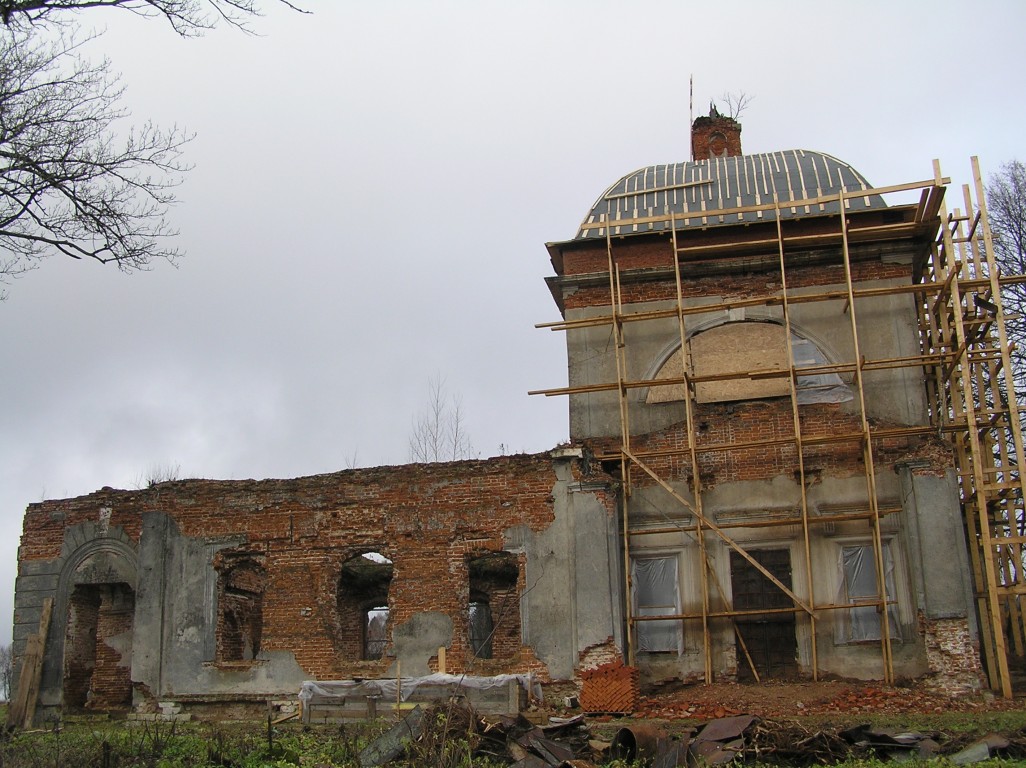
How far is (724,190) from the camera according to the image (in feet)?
66.5

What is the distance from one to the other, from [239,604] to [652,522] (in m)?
7.38

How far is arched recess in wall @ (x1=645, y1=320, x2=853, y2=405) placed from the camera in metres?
18.2

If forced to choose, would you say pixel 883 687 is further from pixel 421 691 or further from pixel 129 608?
pixel 129 608

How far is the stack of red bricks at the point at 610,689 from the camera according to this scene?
15.8 metres

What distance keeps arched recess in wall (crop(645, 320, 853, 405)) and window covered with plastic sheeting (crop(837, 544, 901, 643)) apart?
103 inches

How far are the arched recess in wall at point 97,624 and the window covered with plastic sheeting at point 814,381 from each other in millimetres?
11645

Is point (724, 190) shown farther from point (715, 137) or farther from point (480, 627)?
point (480, 627)

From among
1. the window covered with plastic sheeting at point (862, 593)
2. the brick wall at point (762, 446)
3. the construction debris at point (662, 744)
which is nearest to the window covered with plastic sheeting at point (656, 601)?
the brick wall at point (762, 446)

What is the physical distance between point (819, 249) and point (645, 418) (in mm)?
4104

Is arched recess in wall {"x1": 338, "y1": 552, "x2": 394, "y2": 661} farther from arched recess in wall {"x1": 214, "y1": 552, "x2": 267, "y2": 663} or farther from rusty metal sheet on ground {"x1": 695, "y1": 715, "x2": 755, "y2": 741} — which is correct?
rusty metal sheet on ground {"x1": 695, "y1": 715, "x2": 755, "y2": 741}

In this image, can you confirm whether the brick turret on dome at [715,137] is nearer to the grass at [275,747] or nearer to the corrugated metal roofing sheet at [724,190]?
the corrugated metal roofing sheet at [724,190]

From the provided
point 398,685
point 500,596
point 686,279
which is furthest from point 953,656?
point 500,596

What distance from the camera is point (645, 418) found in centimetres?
1873

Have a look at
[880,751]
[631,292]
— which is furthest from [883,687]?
[631,292]
